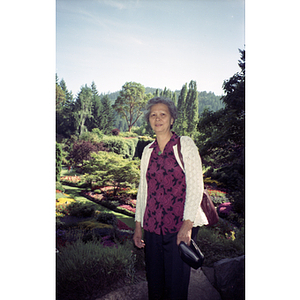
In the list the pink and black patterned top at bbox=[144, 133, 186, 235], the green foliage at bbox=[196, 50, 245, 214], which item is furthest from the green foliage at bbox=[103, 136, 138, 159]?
the pink and black patterned top at bbox=[144, 133, 186, 235]

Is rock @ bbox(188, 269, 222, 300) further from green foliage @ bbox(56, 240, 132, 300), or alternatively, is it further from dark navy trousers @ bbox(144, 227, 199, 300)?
green foliage @ bbox(56, 240, 132, 300)

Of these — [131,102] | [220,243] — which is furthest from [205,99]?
[220,243]

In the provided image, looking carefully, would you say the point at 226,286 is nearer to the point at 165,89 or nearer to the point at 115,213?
the point at 115,213

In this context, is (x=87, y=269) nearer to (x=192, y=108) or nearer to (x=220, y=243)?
(x=220, y=243)

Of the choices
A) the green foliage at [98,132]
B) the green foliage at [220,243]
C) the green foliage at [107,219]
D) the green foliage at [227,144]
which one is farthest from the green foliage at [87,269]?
the green foliage at [227,144]

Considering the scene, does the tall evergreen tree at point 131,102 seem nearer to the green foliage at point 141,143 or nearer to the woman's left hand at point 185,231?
the green foliage at point 141,143

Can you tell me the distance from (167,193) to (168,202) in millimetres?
85

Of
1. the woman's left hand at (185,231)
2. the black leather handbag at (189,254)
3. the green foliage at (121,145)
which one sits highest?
the green foliage at (121,145)

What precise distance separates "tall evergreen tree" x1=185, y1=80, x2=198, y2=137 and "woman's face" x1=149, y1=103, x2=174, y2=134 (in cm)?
142

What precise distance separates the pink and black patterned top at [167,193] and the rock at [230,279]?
1.38m

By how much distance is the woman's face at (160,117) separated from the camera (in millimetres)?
1881
